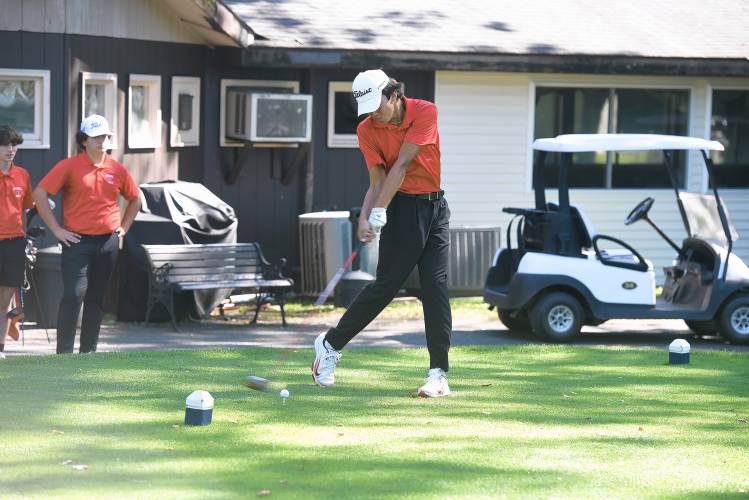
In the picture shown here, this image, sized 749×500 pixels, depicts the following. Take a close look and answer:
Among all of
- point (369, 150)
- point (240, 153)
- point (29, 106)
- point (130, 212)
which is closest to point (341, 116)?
point (240, 153)

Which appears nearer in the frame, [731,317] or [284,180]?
[731,317]

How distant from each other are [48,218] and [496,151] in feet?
28.2

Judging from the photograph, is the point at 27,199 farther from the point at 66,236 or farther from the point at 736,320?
the point at 736,320

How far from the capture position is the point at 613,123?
18.2m

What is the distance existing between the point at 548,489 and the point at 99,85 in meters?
9.78

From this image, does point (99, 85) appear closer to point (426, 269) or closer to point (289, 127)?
point (289, 127)

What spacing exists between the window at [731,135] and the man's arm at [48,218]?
11181 mm

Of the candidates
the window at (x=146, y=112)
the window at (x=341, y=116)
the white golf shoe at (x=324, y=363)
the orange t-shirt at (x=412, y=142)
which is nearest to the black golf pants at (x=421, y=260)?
the orange t-shirt at (x=412, y=142)

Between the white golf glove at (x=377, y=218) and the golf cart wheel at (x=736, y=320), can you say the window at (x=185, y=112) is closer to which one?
the golf cart wheel at (x=736, y=320)

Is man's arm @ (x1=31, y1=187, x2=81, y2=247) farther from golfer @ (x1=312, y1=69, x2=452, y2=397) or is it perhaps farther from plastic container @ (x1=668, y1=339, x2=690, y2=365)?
plastic container @ (x1=668, y1=339, x2=690, y2=365)

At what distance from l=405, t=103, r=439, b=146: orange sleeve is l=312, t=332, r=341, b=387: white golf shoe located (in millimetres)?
1364

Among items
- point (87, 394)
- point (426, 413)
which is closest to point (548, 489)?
point (426, 413)

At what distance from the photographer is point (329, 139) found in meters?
16.8

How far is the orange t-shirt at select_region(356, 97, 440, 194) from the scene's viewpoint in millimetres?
7785
